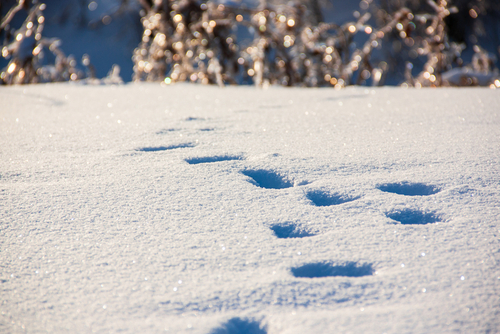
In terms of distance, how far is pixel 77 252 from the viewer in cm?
84


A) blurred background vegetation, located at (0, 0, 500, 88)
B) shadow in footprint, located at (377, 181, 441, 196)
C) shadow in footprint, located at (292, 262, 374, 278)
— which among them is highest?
blurred background vegetation, located at (0, 0, 500, 88)

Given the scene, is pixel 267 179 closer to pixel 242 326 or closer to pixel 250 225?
pixel 250 225

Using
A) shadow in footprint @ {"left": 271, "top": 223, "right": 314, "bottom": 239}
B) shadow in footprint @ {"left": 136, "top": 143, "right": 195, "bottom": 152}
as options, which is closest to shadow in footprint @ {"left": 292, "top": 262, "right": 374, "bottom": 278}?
shadow in footprint @ {"left": 271, "top": 223, "right": 314, "bottom": 239}

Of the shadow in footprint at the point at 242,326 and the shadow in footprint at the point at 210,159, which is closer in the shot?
the shadow in footprint at the point at 242,326

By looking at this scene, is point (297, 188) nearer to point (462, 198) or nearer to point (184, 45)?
point (462, 198)

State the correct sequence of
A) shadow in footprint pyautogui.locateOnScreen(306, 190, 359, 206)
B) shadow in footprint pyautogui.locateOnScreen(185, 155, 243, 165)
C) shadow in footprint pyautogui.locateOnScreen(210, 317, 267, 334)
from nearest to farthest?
shadow in footprint pyautogui.locateOnScreen(210, 317, 267, 334) → shadow in footprint pyautogui.locateOnScreen(306, 190, 359, 206) → shadow in footprint pyautogui.locateOnScreen(185, 155, 243, 165)

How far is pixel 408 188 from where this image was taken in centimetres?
111

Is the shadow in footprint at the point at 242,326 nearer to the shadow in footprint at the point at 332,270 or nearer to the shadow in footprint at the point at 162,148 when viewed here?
the shadow in footprint at the point at 332,270

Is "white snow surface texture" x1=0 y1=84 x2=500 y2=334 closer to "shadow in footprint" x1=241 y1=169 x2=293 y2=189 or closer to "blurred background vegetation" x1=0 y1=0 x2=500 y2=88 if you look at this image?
"shadow in footprint" x1=241 y1=169 x2=293 y2=189

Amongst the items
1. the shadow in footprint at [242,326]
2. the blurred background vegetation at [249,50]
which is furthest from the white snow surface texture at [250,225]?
the blurred background vegetation at [249,50]

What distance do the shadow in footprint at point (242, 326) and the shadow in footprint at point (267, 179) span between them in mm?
541

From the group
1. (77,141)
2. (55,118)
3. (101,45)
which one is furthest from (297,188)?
(101,45)

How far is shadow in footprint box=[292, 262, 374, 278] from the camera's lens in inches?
31.1

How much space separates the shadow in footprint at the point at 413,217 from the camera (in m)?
0.96
